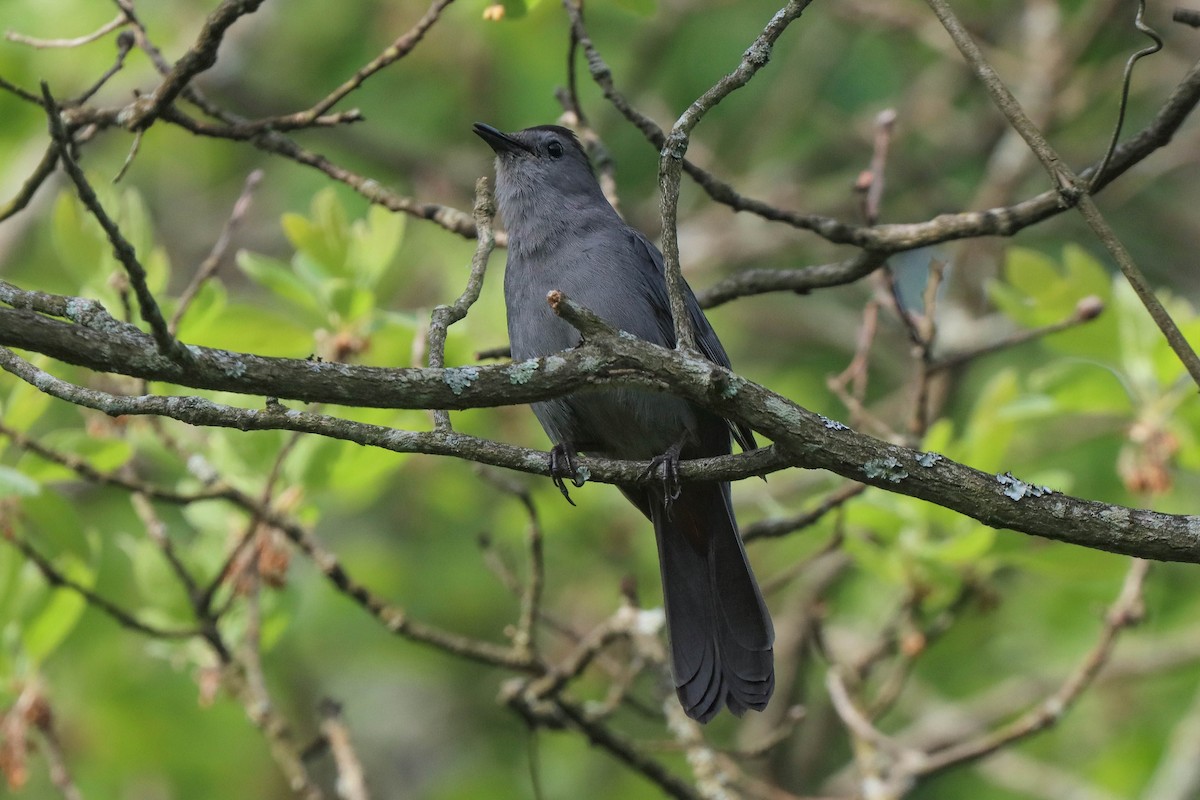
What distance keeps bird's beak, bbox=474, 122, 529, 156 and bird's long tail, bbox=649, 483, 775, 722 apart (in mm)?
1502

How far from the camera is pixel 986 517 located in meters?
2.60

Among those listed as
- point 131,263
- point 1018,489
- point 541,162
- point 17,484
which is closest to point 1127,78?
point 1018,489

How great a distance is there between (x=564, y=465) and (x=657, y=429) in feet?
2.29

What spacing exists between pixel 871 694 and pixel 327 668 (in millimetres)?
3218

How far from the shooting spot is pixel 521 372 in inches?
97.0

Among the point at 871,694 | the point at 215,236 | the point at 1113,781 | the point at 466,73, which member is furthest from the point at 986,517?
the point at 215,236

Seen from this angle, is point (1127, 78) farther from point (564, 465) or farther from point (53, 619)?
point (53, 619)

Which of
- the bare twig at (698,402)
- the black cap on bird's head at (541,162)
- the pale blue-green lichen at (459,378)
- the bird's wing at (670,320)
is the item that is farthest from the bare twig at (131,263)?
the black cap on bird's head at (541,162)

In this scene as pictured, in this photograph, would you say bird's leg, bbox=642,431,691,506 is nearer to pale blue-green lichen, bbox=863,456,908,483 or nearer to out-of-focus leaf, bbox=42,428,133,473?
pale blue-green lichen, bbox=863,456,908,483

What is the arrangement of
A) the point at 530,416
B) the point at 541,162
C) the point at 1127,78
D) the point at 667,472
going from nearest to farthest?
the point at 1127,78, the point at 667,472, the point at 541,162, the point at 530,416

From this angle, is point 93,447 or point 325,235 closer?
point 93,447

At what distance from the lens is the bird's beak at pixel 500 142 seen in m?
4.79

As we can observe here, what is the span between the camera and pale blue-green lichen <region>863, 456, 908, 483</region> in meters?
2.56

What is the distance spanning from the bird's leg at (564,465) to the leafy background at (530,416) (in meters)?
0.51
